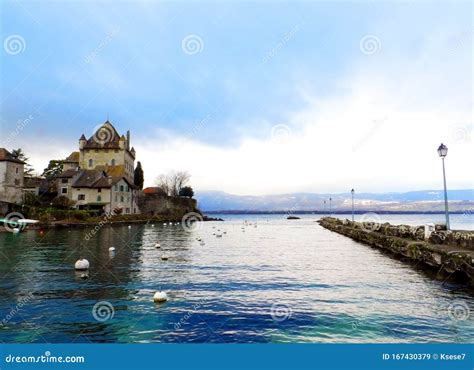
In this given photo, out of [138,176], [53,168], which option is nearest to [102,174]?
[138,176]

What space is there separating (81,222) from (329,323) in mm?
61597

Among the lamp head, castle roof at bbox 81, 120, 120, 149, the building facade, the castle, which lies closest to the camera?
the lamp head

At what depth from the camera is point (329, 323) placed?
10.9 m

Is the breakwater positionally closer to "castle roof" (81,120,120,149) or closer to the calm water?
the calm water

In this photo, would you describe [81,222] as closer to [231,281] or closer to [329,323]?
[231,281]

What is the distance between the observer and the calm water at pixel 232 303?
32.8 feet

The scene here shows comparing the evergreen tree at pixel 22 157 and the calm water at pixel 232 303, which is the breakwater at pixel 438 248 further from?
the evergreen tree at pixel 22 157

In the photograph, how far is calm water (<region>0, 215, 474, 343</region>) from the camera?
10.0 meters

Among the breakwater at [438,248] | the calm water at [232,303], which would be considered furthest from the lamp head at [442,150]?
the calm water at [232,303]

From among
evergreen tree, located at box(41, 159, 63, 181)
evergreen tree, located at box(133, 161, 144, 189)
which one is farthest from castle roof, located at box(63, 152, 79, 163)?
evergreen tree, located at box(133, 161, 144, 189)

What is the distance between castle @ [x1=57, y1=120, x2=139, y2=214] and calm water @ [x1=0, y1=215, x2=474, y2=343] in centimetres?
5806

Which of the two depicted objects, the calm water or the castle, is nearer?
the calm water

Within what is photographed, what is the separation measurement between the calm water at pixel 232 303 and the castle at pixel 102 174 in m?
58.1
